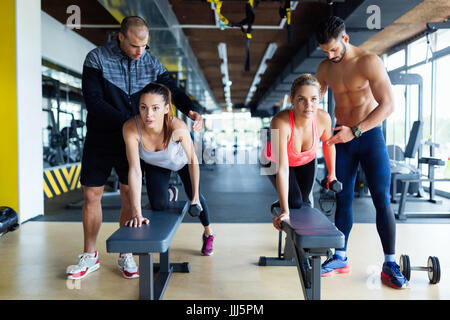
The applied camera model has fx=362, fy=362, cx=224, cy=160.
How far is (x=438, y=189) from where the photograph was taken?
493cm

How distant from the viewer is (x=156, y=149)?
66.2 inches

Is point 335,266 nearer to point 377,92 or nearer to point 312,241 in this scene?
point 312,241

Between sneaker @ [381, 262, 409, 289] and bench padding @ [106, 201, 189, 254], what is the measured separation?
40.4 inches

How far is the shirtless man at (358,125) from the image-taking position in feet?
5.33

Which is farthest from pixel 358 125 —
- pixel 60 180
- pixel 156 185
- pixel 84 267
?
pixel 60 180

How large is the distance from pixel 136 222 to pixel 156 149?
1.23 ft

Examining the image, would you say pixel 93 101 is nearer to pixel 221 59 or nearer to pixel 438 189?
pixel 438 189

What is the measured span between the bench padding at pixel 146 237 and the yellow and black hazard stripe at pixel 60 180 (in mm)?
3297

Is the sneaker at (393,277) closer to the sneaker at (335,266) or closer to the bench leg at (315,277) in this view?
the sneaker at (335,266)

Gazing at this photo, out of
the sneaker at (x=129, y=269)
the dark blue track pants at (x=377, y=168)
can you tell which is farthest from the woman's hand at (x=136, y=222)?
the dark blue track pants at (x=377, y=168)

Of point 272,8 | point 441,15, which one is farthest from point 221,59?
point 441,15

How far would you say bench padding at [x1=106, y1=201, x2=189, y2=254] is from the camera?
1265 mm

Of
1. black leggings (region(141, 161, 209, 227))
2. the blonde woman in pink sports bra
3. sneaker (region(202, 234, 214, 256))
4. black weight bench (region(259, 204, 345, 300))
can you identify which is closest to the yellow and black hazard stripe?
sneaker (region(202, 234, 214, 256))

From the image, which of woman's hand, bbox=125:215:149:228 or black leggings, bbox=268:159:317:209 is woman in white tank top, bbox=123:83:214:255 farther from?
black leggings, bbox=268:159:317:209
